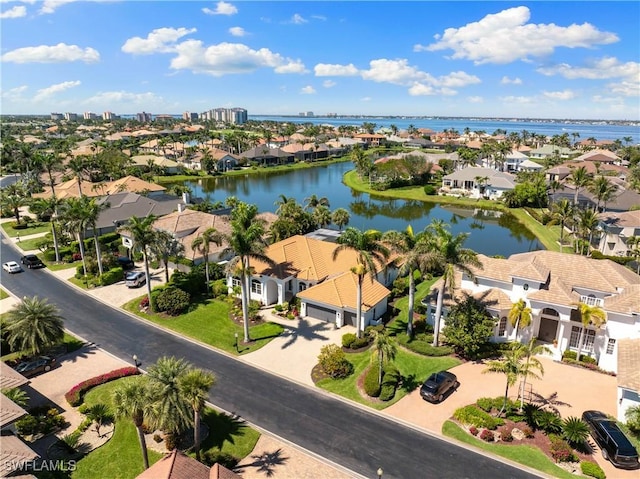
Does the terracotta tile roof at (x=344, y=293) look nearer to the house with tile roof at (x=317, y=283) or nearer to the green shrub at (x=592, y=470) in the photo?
the house with tile roof at (x=317, y=283)

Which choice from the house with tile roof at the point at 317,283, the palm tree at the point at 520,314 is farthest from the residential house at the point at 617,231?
the house with tile roof at the point at 317,283

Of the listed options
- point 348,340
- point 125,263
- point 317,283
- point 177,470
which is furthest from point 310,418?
point 125,263

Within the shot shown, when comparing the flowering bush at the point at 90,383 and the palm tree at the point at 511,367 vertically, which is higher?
the palm tree at the point at 511,367

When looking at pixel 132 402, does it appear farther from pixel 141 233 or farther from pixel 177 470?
pixel 141 233

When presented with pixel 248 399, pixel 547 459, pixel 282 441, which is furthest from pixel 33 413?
pixel 547 459

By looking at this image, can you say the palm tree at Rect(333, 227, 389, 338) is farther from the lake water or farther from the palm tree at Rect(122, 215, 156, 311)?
the lake water
